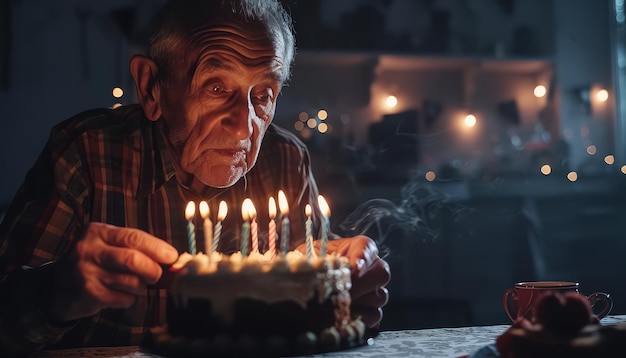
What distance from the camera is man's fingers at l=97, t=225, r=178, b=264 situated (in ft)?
3.86

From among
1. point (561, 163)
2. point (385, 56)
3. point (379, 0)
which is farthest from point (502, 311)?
point (379, 0)

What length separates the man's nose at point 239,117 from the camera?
1722mm

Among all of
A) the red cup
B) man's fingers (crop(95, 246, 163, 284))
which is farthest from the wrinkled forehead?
the red cup

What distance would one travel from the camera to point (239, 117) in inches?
67.8

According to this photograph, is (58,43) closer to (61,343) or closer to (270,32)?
(270,32)

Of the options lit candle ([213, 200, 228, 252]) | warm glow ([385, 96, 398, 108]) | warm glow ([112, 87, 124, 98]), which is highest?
warm glow ([385, 96, 398, 108])

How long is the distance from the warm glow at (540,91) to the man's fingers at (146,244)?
183cm

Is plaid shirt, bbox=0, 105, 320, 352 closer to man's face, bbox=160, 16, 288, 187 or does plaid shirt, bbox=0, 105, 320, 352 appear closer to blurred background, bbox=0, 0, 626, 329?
man's face, bbox=160, 16, 288, 187

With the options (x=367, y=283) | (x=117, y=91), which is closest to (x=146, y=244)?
(x=367, y=283)

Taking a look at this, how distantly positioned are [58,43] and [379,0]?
1.08 m

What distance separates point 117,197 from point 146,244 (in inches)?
27.3

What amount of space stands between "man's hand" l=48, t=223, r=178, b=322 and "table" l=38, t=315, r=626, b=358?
0.10 m

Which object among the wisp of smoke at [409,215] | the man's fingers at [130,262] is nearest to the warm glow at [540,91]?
the wisp of smoke at [409,215]

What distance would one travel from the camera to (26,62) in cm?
201
